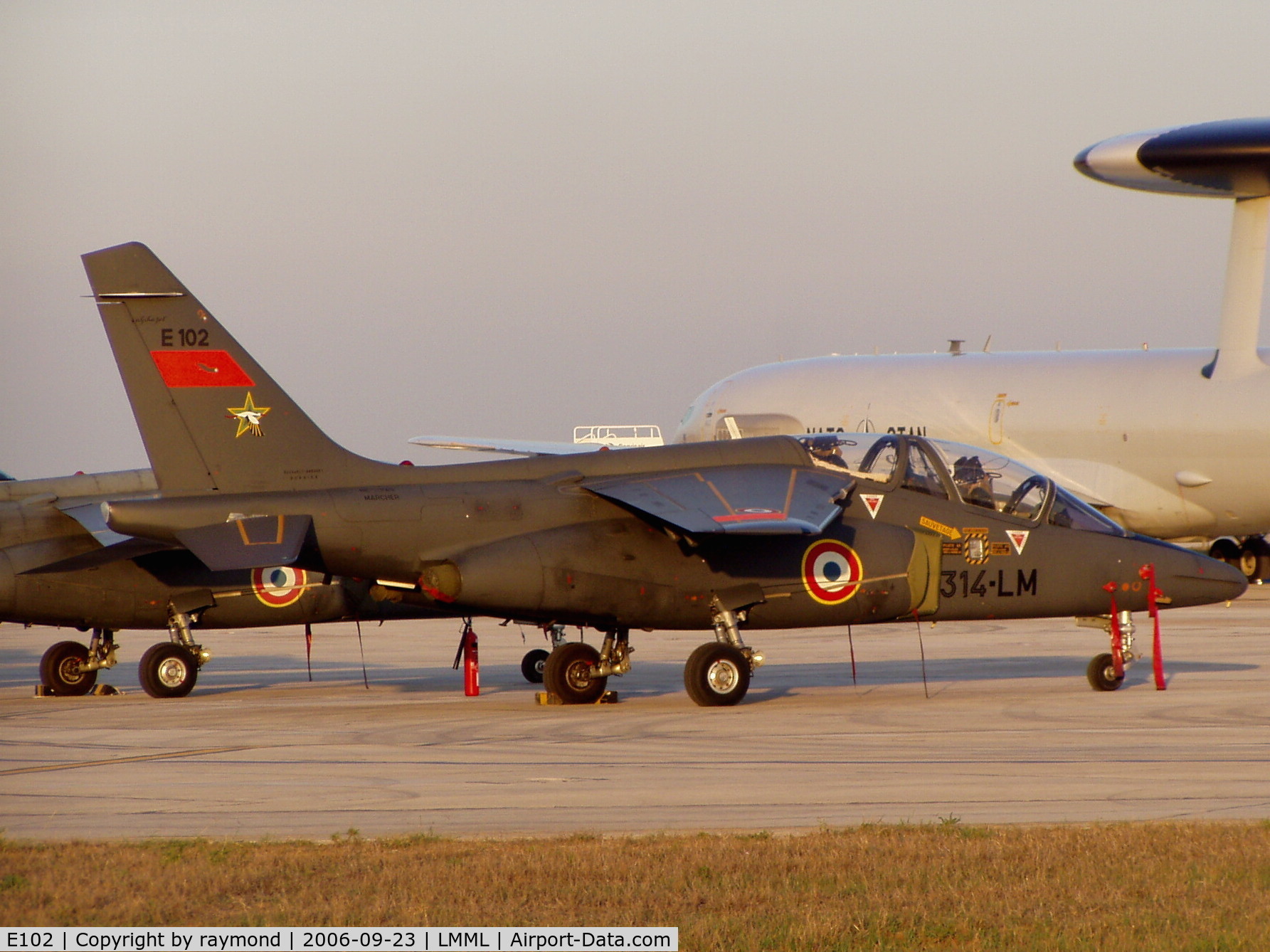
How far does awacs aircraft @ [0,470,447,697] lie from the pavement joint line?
5334 millimetres

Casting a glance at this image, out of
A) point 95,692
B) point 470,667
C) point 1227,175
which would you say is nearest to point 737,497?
point 470,667

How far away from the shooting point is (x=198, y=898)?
7.24 meters

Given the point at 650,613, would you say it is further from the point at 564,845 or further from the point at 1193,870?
the point at 1193,870

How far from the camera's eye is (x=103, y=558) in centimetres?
1858

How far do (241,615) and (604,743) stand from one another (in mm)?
7430

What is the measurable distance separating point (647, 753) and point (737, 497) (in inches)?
156

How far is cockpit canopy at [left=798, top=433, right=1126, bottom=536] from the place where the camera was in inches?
661

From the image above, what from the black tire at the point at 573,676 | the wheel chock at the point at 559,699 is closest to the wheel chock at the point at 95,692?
the wheel chock at the point at 559,699

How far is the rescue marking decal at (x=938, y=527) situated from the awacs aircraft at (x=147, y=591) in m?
5.93

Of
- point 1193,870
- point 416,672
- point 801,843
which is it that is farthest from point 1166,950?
point 416,672

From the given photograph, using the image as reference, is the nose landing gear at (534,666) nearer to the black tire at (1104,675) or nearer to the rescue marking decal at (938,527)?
the rescue marking decal at (938,527)

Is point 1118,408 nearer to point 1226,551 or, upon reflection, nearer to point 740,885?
point 1226,551

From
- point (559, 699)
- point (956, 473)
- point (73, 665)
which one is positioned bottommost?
point (559, 699)

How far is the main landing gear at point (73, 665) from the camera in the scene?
19.6 meters
